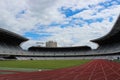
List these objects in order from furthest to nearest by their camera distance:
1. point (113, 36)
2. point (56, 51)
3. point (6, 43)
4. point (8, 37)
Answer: point (56, 51) → point (6, 43) → point (8, 37) → point (113, 36)

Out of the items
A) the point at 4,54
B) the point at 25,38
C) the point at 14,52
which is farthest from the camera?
the point at 25,38

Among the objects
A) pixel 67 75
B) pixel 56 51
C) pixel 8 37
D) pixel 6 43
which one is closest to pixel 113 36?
pixel 56 51

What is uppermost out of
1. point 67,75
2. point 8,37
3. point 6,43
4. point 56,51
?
point 8,37

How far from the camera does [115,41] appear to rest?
89.4 meters

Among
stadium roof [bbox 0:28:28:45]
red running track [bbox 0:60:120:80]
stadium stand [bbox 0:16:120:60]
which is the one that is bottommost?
red running track [bbox 0:60:120:80]

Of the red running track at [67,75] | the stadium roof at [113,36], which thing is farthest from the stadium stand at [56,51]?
the red running track at [67,75]

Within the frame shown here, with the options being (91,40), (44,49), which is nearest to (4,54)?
(44,49)

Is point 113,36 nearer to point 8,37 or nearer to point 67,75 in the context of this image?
point 8,37

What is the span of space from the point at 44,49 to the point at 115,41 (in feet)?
125

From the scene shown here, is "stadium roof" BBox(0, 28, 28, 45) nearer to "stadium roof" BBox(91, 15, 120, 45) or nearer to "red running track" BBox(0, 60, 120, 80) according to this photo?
"stadium roof" BBox(91, 15, 120, 45)

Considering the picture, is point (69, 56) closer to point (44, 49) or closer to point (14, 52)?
point (44, 49)

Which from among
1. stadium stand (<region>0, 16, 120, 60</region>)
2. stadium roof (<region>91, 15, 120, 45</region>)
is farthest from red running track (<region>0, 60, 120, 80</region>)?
stadium stand (<region>0, 16, 120, 60</region>)

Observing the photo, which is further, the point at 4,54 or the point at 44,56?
the point at 44,56

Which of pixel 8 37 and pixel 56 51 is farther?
pixel 56 51
